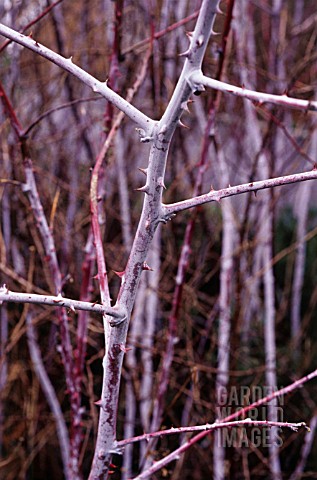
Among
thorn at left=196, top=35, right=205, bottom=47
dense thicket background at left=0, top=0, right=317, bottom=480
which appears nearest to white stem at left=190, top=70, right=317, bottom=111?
thorn at left=196, top=35, right=205, bottom=47

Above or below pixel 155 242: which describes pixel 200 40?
below

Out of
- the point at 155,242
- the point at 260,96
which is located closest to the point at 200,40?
the point at 260,96

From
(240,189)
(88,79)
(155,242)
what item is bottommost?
(240,189)

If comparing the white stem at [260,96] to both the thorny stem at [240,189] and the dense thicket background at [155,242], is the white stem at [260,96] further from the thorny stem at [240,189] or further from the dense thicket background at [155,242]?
the dense thicket background at [155,242]

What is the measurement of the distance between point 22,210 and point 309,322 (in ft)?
5.31

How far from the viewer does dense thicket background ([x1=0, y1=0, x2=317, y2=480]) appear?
226 cm

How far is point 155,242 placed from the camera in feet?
7.42

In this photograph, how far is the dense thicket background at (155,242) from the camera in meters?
2.26

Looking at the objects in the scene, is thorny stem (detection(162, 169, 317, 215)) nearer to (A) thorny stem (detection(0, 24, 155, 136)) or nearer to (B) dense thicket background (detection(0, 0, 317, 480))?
(A) thorny stem (detection(0, 24, 155, 136))

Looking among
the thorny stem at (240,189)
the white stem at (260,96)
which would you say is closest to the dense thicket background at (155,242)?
the thorny stem at (240,189)

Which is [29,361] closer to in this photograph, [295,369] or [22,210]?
[22,210]

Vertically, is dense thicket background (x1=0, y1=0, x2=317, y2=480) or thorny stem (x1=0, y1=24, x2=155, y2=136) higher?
dense thicket background (x1=0, y1=0, x2=317, y2=480)

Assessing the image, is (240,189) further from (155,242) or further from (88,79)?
(155,242)

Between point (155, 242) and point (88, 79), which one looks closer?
point (88, 79)
